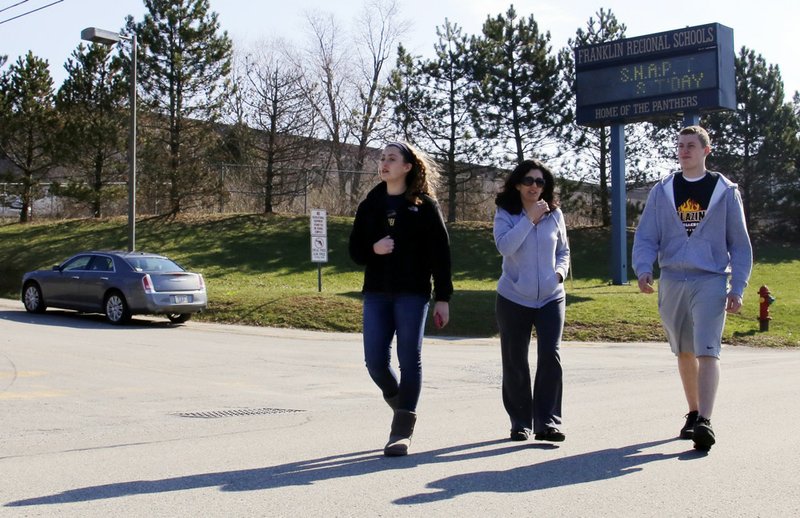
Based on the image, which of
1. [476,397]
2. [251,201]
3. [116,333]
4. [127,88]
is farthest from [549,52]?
[476,397]

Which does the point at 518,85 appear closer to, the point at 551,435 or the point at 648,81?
the point at 648,81

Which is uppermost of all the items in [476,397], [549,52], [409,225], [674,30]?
[549,52]

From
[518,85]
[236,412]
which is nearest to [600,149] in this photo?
[518,85]

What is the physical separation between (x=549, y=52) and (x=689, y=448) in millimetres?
30953

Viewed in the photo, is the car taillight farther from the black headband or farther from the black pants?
the black headband

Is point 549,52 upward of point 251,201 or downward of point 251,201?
upward

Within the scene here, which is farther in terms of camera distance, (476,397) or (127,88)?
(127,88)

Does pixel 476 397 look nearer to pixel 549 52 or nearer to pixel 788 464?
pixel 788 464

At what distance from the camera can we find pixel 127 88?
113ft

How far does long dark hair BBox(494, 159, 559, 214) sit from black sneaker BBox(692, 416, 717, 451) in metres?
1.69

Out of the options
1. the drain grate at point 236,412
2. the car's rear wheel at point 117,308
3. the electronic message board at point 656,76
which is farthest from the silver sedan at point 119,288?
the electronic message board at point 656,76

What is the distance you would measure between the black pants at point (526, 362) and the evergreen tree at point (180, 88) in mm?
29466

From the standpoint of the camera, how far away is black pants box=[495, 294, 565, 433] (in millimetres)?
6230

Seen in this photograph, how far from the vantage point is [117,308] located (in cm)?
1838
